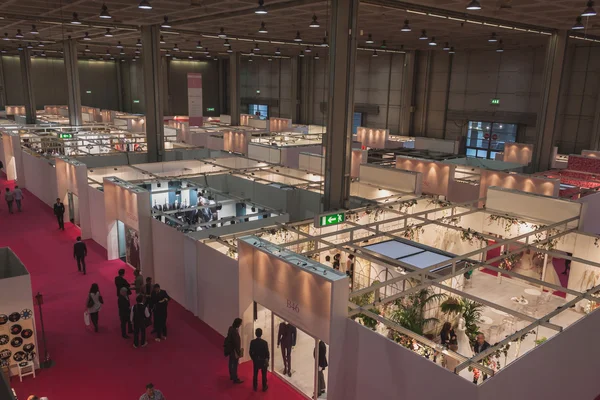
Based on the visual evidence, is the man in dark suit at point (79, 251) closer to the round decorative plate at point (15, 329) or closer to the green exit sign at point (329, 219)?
the round decorative plate at point (15, 329)

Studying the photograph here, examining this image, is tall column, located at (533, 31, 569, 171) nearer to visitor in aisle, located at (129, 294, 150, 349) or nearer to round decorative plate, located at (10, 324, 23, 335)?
visitor in aisle, located at (129, 294, 150, 349)

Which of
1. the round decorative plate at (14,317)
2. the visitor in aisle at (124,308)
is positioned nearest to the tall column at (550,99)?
the visitor in aisle at (124,308)

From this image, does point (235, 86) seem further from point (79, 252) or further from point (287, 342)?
point (287, 342)

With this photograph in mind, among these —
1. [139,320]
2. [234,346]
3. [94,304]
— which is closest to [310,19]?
[94,304]

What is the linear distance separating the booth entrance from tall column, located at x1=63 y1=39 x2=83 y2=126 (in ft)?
68.6

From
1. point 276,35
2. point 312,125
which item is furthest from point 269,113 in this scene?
point 276,35

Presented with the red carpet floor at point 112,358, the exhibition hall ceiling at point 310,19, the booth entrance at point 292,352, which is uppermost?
the exhibition hall ceiling at point 310,19

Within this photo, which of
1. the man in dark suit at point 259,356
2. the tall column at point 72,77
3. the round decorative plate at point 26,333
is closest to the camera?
the man in dark suit at point 259,356

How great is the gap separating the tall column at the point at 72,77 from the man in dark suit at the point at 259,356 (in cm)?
2169

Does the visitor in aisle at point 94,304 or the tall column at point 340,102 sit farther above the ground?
the tall column at point 340,102

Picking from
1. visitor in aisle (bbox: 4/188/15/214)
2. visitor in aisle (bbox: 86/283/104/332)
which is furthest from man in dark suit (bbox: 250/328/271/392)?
visitor in aisle (bbox: 4/188/15/214)

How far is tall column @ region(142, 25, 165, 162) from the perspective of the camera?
1708 centimetres

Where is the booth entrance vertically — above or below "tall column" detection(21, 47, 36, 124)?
below

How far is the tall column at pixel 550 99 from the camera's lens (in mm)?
16625
